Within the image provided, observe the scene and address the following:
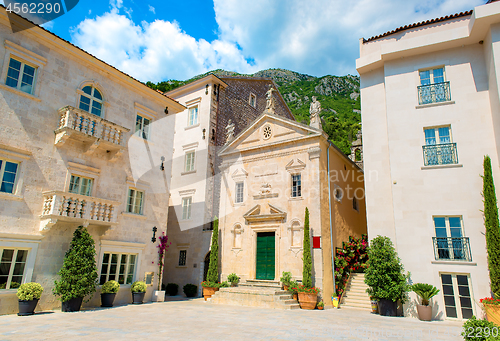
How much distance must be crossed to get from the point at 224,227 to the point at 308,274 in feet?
20.4

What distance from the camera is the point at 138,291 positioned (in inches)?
601

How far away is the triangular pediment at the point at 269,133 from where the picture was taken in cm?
1819

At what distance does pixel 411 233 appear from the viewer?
44.5 feet

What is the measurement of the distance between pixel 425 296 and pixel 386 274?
1492mm

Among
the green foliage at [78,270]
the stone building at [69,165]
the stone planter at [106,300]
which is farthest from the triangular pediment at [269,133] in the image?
the stone planter at [106,300]

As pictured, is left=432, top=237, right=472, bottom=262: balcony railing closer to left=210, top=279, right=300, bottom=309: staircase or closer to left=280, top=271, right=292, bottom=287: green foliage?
left=210, top=279, right=300, bottom=309: staircase

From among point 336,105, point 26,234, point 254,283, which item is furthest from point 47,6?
point 336,105

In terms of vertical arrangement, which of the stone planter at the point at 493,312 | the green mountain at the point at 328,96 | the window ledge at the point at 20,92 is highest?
the green mountain at the point at 328,96

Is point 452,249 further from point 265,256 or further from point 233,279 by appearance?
point 233,279

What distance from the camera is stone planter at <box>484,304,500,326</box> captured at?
10695mm

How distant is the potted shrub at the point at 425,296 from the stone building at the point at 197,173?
41.1ft

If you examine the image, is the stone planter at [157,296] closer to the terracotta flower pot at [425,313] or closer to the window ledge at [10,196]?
the window ledge at [10,196]

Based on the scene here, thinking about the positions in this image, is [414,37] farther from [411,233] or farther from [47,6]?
[47,6]

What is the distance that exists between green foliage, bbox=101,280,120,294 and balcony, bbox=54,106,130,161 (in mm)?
5586
